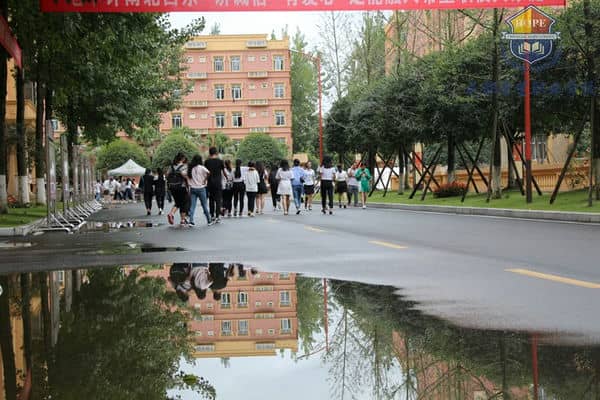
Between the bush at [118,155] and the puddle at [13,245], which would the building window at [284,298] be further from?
the bush at [118,155]

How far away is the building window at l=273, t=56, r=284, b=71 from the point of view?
103 m

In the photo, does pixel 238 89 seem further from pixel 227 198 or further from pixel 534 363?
pixel 534 363

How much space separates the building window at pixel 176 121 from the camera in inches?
4136

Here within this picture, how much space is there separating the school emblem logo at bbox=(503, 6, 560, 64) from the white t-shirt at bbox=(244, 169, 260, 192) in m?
9.03

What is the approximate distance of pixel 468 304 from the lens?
7359mm

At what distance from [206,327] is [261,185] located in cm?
2482

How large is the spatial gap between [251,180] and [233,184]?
0.71 metres

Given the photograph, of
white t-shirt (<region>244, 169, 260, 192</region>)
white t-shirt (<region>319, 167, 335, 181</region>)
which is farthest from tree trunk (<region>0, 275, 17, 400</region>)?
white t-shirt (<region>319, 167, 335, 181</region>)

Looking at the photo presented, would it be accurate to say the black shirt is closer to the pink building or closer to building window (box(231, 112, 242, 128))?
the pink building

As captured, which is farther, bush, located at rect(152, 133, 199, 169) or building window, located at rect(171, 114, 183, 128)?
building window, located at rect(171, 114, 183, 128)

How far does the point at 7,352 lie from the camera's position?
229 inches

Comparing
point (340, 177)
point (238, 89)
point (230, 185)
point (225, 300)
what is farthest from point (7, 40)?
point (238, 89)

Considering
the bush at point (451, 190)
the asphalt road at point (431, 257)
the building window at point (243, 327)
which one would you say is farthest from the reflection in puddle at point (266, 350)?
the bush at point (451, 190)

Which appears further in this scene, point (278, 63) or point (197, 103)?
point (197, 103)
